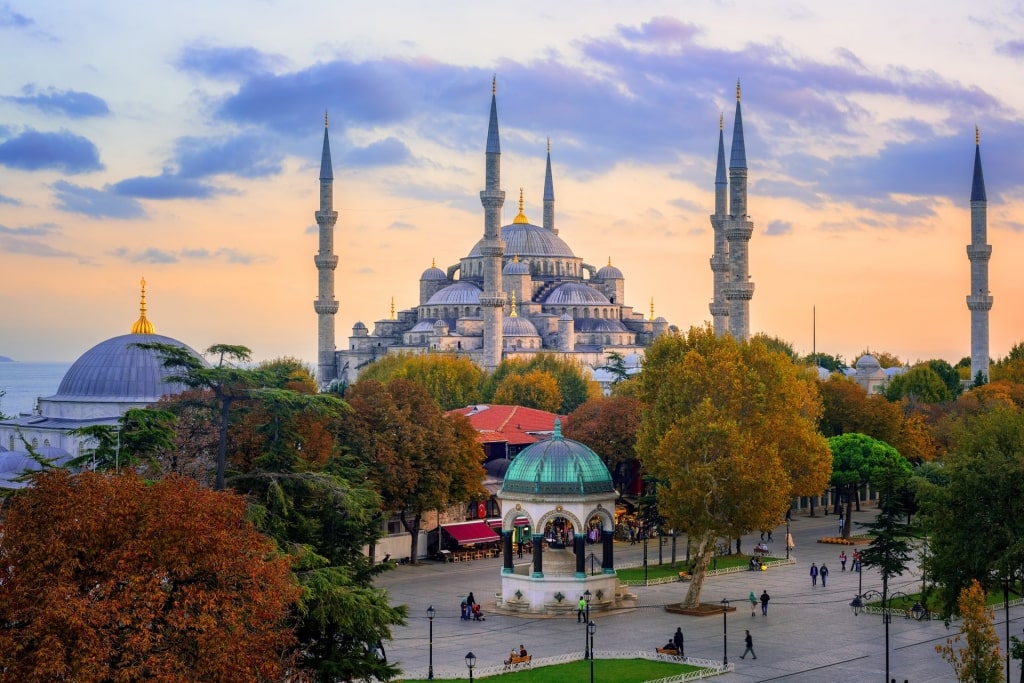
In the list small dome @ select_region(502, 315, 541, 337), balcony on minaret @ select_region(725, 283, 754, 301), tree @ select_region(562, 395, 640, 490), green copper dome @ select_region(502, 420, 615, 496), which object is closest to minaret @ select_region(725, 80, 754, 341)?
balcony on minaret @ select_region(725, 283, 754, 301)

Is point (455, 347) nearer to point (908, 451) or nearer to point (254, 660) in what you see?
point (908, 451)

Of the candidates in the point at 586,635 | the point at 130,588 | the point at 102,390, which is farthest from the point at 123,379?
the point at 130,588

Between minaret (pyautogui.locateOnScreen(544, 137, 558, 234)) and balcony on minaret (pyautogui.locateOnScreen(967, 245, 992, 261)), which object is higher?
minaret (pyautogui.locateOnScreen(544, 137, 558, 234))

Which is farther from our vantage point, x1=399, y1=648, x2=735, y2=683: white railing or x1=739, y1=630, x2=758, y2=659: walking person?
x1=739, y1=630, x2=758, y2=659: walking person

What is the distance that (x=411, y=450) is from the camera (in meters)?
49.6

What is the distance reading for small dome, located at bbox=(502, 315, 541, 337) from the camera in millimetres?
118438

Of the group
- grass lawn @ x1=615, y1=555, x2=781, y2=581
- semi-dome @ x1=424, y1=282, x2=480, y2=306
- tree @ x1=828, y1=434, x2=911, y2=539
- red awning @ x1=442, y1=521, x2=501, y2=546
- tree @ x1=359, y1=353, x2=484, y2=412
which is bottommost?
grass lawn @ x1=615, y1=555, x2=781, y2=581

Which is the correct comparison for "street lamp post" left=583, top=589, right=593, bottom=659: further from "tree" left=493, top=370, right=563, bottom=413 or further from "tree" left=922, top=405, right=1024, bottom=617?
"tree" left=493, top=370, right=563, bottom=413

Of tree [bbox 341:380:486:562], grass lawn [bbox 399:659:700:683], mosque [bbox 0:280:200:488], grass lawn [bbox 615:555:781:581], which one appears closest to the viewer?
grass lawn [bbox 399:659:700:683]

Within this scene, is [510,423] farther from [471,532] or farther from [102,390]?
[102,390]

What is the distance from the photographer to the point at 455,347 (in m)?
117

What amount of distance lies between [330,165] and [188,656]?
291ft

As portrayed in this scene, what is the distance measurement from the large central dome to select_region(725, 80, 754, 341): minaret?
47.3m

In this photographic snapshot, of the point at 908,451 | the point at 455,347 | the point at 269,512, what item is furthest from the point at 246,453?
the point at 455,347
